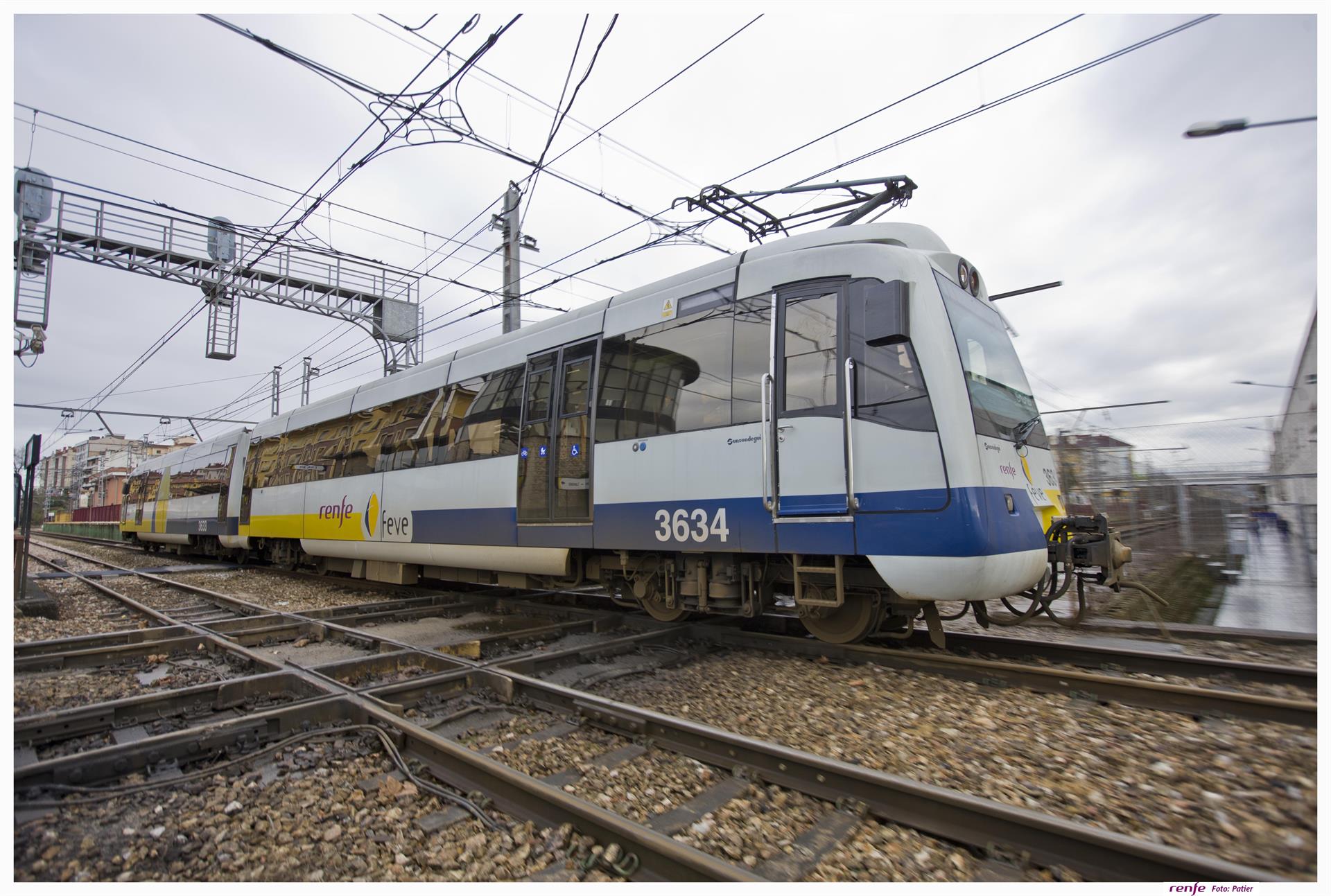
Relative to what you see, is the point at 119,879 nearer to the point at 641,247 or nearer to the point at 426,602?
the point at 426,602

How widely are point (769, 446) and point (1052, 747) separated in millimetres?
2603

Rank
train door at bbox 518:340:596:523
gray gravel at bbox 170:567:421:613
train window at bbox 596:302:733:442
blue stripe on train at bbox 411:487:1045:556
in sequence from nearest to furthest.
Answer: blue stripe on train at bbox 411:487:1045:556
train window at bbox 596:302:733:442
train door at bbox 518:340:596:523
gray gravel at bbox 170:567:421:613

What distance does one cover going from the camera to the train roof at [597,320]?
5.24 m

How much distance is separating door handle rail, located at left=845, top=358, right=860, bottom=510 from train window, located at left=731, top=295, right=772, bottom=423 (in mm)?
727

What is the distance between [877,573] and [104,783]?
4.68 metres

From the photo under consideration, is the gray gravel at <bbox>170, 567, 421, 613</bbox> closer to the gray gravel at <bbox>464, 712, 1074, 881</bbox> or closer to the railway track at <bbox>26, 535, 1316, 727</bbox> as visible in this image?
the railway track at <bbox>26, 535, 1316, 727</bbox>

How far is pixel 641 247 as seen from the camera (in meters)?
11.1

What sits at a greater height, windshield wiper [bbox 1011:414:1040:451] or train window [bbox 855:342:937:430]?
train window [bbox 855:342:937:430]

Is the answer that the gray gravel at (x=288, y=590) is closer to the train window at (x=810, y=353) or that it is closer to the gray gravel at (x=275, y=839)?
the gray gravel at (x=275, y=839)

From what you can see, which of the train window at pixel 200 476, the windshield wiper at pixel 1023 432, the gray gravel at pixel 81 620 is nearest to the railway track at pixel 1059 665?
the windshield wiper at pixel 1023 432

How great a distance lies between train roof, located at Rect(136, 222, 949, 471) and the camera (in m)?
5.24

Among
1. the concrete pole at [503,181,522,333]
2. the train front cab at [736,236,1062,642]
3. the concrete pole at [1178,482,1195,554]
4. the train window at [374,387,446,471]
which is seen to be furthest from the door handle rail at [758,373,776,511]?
the concrete pole at [503,181,522,333]

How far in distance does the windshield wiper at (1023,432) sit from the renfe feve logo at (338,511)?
985cm

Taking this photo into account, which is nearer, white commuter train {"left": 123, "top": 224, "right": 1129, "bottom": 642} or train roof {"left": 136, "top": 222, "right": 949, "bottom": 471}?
white commuter train {"left": 123, "top": 224, "right": 1129, "bottom": 642}
